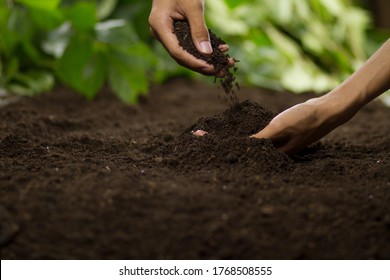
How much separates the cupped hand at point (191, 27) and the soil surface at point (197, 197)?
0.62 ft

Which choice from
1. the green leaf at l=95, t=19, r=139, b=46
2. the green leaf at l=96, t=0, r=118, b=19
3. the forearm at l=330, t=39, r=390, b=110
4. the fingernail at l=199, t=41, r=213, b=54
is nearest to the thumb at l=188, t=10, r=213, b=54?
the fingernail at l=199, t=41, r=213, b=54

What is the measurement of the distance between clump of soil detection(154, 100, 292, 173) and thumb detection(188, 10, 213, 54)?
206mm

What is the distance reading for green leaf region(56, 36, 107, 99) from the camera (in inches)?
96.5

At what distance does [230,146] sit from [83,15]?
4.24ft

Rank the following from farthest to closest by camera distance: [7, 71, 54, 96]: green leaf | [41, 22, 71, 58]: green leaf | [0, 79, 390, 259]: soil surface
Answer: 1. [7, 71, 54, 96]: green leaf
2. [41, 22, 71, 58]: green leaf
3. [0, 79, 390, 259]: soil surface

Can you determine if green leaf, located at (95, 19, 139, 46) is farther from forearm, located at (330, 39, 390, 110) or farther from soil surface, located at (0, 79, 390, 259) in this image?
forearm, located at (330, 39, 390, 110)

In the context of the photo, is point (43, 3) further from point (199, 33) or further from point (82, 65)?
point (199, 33)

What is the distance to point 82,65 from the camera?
2.47 meters

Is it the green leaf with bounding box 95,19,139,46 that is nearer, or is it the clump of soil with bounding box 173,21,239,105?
the clump of soil with bounding box 173,21,239,105

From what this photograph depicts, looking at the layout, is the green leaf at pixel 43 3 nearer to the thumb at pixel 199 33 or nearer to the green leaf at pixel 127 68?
the green leaf at pixel 127 68

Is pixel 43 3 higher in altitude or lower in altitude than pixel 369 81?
higher

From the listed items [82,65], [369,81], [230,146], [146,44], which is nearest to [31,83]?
[82,65]

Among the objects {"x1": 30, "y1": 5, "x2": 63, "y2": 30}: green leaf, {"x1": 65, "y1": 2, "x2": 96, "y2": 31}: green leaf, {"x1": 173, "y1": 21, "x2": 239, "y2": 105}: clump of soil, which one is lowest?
{"x1": 173, "y1": 21, "x2": 239, "y2": 105}: clump of soil

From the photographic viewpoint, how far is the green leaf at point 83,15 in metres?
2.44
